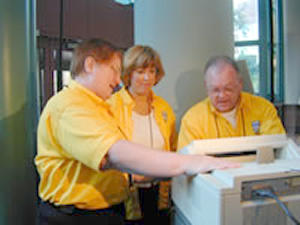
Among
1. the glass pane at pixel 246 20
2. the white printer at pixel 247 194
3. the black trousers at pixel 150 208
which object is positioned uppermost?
the glass pane at pixel 246 20

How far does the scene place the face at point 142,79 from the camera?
131 centimetres

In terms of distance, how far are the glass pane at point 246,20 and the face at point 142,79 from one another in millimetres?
2154

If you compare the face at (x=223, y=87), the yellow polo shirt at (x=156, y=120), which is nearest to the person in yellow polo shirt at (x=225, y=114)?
the face at (x=223, y=87)

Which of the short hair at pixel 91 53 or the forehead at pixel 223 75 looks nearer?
the short hair at pixel 91 53

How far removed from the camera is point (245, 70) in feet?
5.44

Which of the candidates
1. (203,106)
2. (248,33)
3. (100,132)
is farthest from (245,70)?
(248,33)

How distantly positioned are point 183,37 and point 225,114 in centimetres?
52

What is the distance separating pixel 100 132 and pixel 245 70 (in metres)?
1.18

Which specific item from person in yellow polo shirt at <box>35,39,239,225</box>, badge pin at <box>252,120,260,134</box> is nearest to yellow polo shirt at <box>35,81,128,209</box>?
person in yellow polo shirt at <box>35,39,239,225</box>

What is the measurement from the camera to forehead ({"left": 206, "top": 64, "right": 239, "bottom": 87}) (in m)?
1.15

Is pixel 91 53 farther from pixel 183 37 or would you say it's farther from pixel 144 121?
pixel 183 37

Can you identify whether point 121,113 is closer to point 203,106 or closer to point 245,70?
point 203,106

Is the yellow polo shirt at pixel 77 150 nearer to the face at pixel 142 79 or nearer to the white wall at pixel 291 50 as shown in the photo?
the face at pixel 142 79

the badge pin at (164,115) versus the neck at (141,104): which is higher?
the neck at (141,104)
